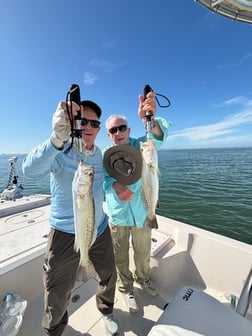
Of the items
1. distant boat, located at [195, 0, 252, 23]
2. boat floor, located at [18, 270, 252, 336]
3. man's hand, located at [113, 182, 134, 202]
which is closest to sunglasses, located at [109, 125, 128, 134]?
man's hand, located at [113, 182, 134, 202]

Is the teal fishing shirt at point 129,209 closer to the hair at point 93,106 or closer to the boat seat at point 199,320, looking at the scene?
the hair at point 93,106

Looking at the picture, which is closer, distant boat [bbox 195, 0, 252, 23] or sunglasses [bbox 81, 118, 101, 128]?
sunglasses [bbox 81, 118, 101, 128]

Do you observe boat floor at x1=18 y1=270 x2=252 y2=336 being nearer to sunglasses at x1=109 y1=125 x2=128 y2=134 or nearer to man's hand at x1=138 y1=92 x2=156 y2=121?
sunglasses at x1=109 y1=125 x2=128 y2=134

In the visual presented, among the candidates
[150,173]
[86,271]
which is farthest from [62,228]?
[150,173]

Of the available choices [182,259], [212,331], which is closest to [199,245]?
[182,259]

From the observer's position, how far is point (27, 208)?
15.3 ft

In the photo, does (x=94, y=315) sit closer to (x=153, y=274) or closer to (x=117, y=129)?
(x=153, y=274)

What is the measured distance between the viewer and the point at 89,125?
1.79 m

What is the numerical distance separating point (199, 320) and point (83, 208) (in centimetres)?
110

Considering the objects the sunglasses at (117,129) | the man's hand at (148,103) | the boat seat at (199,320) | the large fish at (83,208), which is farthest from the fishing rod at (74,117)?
the boat seat at (199,320)

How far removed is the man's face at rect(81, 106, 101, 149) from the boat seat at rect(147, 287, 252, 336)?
1.53 meters

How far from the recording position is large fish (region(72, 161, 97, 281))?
54.4 inches

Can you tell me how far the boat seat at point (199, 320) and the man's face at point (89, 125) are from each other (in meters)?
1.53

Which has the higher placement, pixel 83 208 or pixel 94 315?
pixel 83 208
